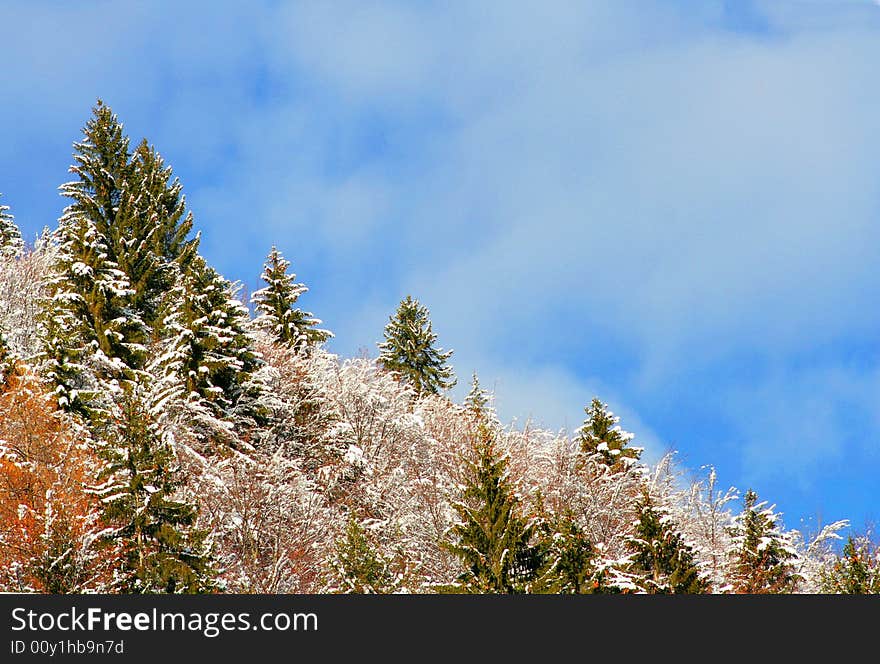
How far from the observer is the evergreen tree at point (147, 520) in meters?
19.4

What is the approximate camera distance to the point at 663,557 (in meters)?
25.6

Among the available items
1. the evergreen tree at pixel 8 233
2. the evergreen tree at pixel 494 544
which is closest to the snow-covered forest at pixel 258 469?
the evergreen tree at pixel 494 544

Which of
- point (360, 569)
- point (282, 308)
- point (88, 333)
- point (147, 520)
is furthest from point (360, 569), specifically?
point (282, 308)

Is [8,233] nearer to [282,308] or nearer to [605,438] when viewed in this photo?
[282,308]

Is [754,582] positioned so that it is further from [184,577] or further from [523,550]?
[184,577]

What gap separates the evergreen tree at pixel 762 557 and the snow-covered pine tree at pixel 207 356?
2050cm

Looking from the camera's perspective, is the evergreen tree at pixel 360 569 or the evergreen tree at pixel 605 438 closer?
the evergreen tree at pixel 360 569

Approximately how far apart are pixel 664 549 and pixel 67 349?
2354cm

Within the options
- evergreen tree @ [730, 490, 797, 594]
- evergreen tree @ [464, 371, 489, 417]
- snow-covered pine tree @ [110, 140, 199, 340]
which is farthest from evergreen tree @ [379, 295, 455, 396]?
evergreen tree @ [730, 490, 797, 594]

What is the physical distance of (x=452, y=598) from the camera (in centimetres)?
1155

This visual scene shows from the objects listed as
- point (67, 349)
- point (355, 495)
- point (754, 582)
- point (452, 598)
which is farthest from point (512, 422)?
point (452, 598)

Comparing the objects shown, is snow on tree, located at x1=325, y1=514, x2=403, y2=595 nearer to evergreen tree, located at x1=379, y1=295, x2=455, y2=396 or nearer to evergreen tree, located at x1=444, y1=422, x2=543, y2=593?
evergreen tree, located at x1=444, y1=422, x2=543, y2=593

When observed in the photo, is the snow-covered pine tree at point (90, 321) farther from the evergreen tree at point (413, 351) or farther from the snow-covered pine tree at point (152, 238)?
the evergreen tree at point (413, 351)

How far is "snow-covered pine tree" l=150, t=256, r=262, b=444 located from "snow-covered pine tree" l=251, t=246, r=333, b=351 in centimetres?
998
